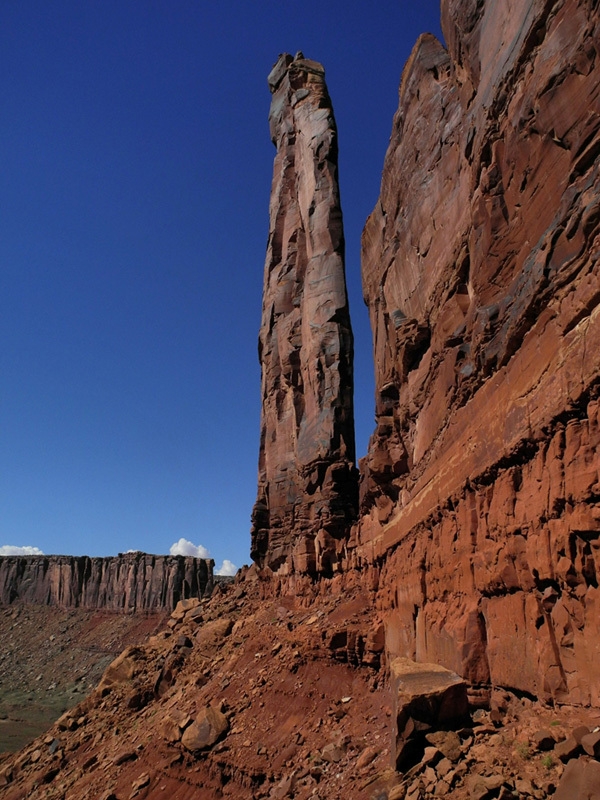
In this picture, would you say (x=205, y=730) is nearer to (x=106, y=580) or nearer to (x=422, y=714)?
(x=422, y=714)

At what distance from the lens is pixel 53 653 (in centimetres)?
7525

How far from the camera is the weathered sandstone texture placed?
19.9ft

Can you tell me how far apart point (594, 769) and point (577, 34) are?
25.3 ft

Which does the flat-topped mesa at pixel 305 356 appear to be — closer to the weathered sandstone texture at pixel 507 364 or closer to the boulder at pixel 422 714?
the weathered sandstone texture at pixel 507 364

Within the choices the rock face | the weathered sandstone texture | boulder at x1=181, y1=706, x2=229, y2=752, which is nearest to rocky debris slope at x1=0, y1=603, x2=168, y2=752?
the rock face

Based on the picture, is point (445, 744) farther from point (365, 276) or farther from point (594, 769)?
point (365, 276)

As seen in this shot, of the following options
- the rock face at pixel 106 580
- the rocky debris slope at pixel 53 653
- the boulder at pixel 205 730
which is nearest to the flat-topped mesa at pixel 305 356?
the boulder at pixel 205 730

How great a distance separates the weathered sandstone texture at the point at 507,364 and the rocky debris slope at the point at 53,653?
4661 centimetres

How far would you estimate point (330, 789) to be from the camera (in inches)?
A: 374

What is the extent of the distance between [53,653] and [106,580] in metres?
13.9

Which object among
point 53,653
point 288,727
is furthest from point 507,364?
point 53,653

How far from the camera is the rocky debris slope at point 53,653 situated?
55875 mm

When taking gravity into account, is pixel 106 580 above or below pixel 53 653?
above

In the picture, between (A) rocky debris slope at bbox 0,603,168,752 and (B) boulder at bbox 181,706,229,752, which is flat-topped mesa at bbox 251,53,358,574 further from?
(A) rocky debris slope at bbox 0,603,168,752
